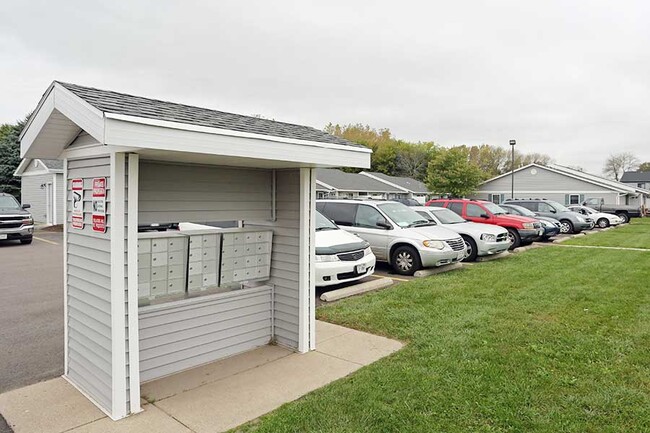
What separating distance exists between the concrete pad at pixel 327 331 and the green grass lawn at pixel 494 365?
17 cm

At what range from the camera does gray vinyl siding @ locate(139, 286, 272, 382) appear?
158 inches

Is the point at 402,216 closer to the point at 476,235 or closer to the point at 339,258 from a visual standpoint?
the point at 476,235

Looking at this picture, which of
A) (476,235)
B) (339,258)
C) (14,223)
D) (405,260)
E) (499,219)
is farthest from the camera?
(14,223)

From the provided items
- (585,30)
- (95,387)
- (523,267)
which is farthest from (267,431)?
(585,30)

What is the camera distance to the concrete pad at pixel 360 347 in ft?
15.4

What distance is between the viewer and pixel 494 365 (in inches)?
169

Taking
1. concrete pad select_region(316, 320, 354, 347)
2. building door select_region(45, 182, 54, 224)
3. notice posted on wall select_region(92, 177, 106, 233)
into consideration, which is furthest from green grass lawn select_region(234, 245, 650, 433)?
building door select_region(45, 182, 54, 224)

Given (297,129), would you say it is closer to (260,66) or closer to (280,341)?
(280,341)

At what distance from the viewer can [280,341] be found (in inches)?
201

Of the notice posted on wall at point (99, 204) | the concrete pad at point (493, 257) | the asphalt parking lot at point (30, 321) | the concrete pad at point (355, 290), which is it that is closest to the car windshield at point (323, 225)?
the concrete pad at point (355, 290)

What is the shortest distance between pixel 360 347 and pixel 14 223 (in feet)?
50.5

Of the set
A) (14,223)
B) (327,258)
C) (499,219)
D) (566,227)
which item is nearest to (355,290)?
(327,258)

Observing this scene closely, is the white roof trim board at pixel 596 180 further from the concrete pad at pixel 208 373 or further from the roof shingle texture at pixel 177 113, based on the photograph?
the concrete pad at pixel 208 373

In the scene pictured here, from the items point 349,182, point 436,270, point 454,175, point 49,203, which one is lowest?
point 436,270
